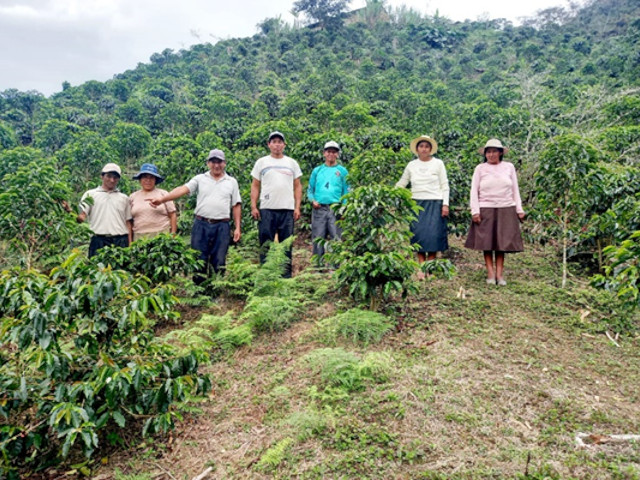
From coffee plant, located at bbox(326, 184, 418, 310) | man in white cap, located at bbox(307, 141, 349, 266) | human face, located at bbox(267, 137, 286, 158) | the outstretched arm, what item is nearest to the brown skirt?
coffee plant, located at bbox(326, 184, 418, 310)

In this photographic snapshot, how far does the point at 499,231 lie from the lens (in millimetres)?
4789

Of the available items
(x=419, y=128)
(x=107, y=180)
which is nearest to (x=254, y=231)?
(x=107, y=180)

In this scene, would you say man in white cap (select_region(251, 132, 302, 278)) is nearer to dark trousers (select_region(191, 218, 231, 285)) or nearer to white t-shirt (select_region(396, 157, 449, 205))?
dark trousers (select_region(191, 218, 231, 285))

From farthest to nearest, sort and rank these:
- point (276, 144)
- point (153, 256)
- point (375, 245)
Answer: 1. point (276, 144)
2. point (153, 256)
3. point (375, 245)

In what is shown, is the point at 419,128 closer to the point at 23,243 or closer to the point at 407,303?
the point at 407,303

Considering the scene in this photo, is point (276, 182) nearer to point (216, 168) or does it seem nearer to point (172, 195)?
point (216, 168)

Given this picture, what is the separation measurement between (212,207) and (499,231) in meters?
3.33

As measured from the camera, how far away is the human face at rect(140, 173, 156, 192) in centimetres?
472

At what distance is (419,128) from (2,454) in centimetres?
1546

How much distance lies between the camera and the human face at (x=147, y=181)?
4.72 m

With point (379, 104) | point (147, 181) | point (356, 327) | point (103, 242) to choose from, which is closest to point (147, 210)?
point (147, 181)

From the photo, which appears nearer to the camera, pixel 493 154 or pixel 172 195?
pixel 172 195

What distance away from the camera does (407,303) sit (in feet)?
14.5

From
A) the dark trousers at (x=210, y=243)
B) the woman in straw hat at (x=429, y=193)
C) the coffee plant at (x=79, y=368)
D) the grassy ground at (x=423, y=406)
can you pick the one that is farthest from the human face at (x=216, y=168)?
the coffee plant at (x=79, y=368)
